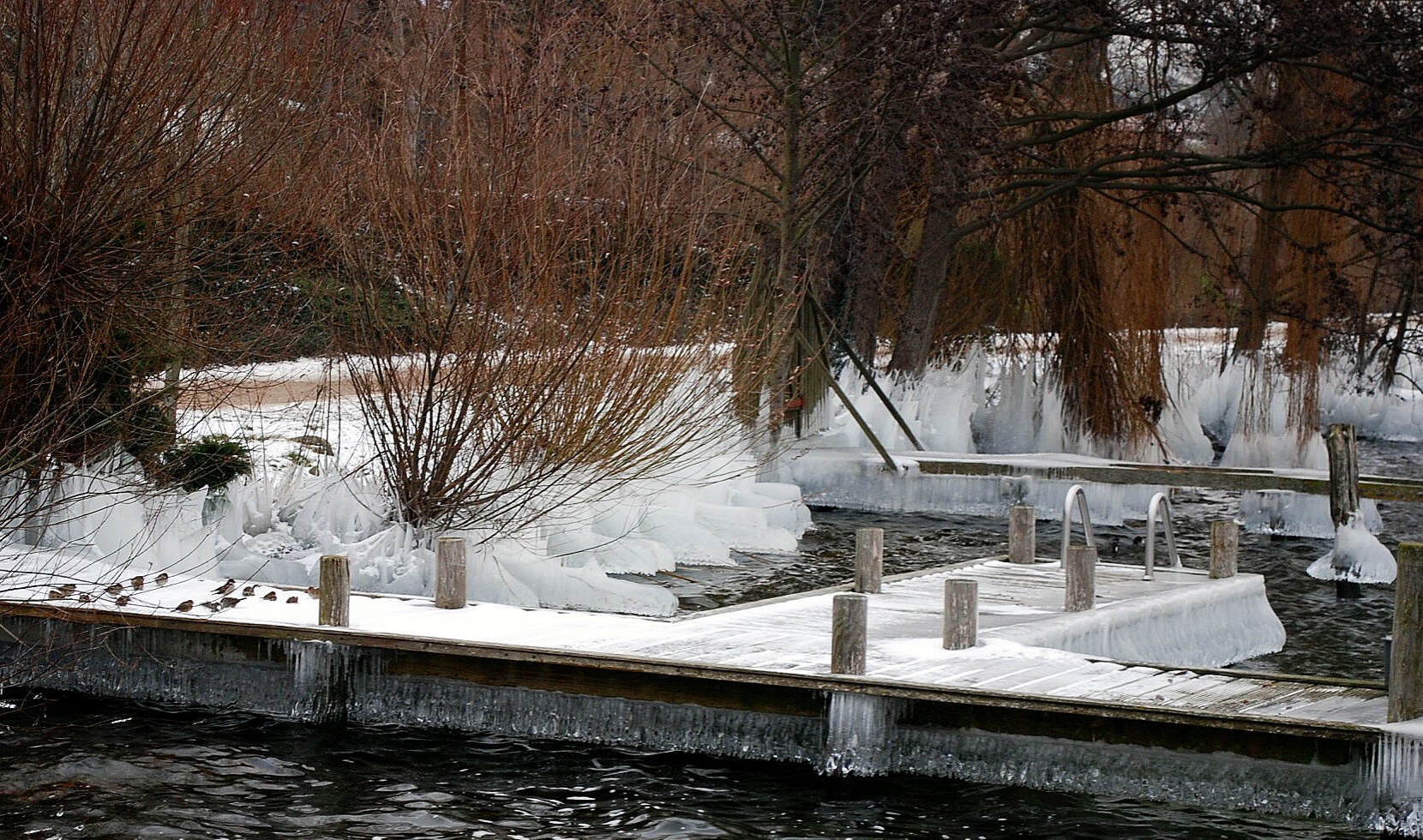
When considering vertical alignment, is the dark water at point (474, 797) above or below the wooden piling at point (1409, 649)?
below

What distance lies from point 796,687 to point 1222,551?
5.97 m

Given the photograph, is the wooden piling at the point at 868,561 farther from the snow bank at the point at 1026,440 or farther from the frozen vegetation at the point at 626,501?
the snow bank at the point at 1026,440

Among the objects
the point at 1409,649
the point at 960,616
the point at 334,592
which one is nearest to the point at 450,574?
the point at 334,592

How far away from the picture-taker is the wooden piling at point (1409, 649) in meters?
8.41

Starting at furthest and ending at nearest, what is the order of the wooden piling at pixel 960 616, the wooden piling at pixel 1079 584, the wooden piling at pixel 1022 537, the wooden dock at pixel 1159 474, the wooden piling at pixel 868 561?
1. the wooden dock at pixel 1159 474
2. the wooden piling at pixel 1022 537
3. the wooden piling at pixel 868 561
4. the wooden piling at pixel 1079 584
5. the wooden piling at pixel 960 616

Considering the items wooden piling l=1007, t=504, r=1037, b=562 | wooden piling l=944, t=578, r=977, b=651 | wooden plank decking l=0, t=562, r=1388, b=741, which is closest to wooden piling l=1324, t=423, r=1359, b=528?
wooden piling l=1007, t=504, r=1037, b=562

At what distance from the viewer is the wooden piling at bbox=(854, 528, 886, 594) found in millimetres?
12492

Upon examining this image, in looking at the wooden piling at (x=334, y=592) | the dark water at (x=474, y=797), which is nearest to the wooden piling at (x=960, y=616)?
the dark water at (x=474, y=797)

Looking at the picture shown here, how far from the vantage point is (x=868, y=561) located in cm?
1254

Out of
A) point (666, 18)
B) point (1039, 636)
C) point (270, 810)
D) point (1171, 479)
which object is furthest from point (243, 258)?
point (1171, 479)

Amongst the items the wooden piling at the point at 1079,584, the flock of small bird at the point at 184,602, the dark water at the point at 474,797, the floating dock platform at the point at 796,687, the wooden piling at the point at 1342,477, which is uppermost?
the wooden piling at the point at 1342,477

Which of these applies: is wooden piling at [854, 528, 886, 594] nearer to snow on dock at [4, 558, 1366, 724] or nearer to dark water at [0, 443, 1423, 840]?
snow on dock at [4, 558, 1366, 724]

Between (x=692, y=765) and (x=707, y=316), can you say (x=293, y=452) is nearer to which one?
(x=707, y=316)

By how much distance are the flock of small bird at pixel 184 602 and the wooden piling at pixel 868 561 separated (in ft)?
12.9
